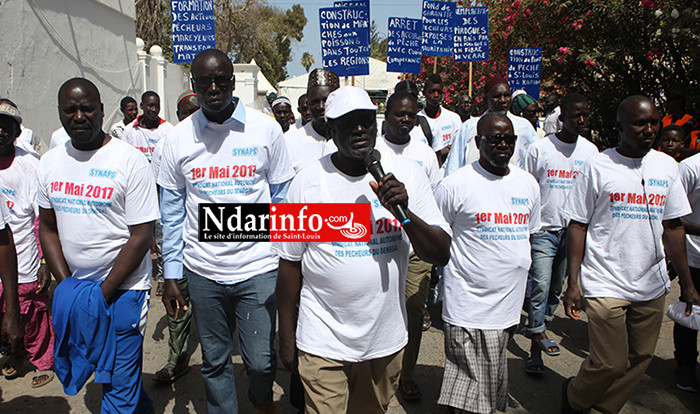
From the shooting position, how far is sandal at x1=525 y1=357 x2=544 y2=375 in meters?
4.56

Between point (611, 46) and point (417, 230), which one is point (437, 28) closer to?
point (611, 46)

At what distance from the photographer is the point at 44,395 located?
425cm

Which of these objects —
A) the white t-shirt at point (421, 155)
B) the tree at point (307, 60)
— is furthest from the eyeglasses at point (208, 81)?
the tree at point (307, 60)

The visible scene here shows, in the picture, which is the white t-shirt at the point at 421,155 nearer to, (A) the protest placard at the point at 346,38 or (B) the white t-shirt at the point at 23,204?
(B) the white t-shirt at the point at 23,204

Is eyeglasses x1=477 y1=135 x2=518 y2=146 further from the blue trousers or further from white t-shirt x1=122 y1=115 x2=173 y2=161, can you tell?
white t-shirt x1=122 y1=115 x2=173 y2=161

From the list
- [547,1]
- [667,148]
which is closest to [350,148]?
[667,148]

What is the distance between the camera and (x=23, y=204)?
4.24 metres

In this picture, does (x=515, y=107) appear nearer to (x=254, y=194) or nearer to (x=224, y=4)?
(x=254, y=194)

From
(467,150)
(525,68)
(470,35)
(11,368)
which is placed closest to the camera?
(11,368)

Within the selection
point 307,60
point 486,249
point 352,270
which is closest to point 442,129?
point 486,249

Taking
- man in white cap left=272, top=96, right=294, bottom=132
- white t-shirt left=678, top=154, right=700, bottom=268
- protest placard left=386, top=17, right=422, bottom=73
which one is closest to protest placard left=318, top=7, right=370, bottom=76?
protest placard left=386, top=17, right=422, bottom=73

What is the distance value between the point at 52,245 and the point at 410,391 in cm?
265

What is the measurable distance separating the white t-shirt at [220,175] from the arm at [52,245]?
69cm

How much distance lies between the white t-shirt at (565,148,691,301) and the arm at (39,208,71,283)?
3.28 m
